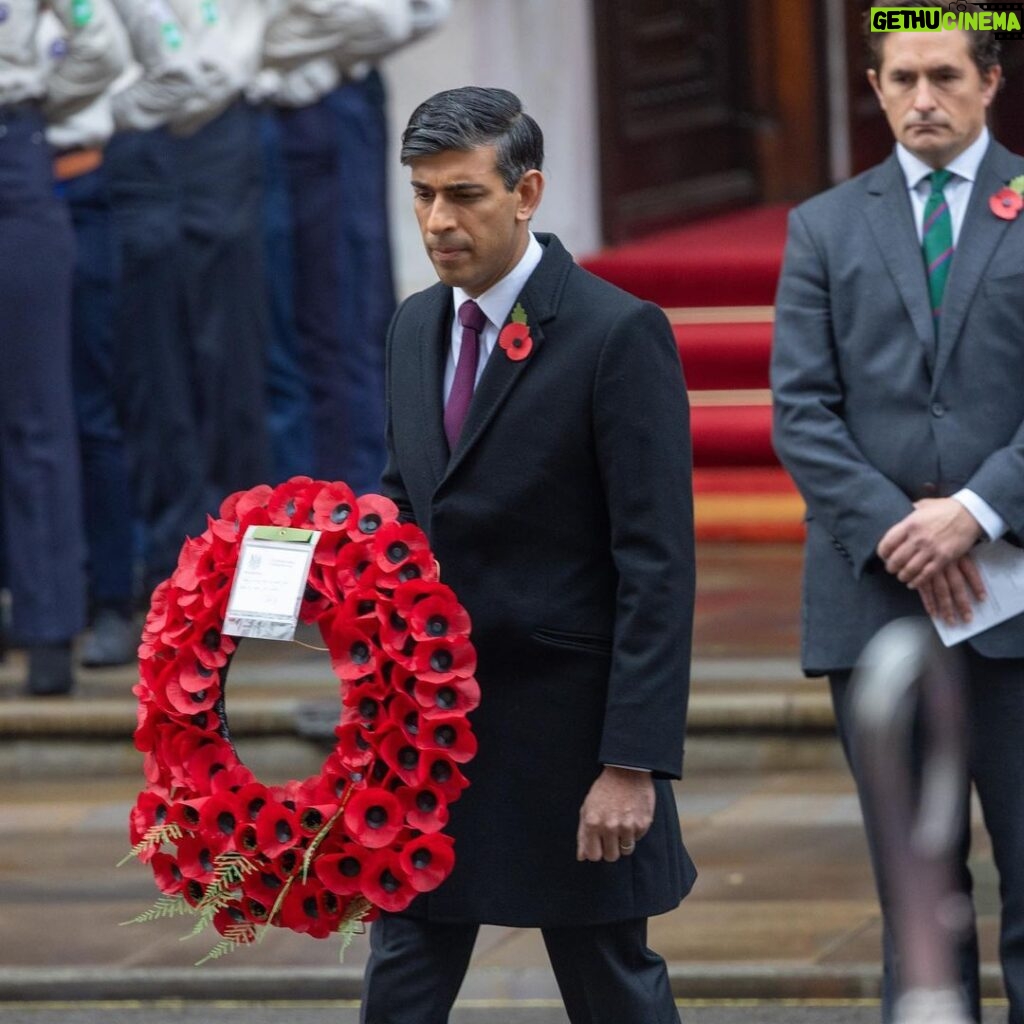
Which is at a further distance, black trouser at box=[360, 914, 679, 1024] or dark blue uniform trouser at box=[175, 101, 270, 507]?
dark blue uniform trouser at box=[175, 101, 270, 507]

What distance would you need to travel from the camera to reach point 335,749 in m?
3.39

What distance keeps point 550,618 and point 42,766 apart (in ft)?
12.3

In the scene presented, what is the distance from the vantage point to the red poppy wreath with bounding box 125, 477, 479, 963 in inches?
133

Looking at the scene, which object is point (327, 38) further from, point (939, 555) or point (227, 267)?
point (939, 555)

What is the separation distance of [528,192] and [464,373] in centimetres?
28

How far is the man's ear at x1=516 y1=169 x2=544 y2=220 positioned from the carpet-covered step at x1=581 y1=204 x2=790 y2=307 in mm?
6616

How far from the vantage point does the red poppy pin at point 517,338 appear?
3.53 metres

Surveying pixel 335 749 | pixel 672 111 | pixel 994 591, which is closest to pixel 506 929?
pixel 994 591

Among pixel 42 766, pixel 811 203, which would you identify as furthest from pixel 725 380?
pixel 811 203

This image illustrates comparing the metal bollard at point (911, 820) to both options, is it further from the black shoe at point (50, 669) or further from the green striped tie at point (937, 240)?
the black shoe at point (50, 669)

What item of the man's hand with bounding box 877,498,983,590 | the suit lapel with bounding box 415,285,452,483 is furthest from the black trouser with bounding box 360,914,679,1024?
the man's hand with bounding box 877,498,983,590

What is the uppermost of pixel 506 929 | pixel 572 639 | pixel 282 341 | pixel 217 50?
pixel 217 50

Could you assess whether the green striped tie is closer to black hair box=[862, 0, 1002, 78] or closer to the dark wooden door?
black hair box=[862, 0, 1002, 78]

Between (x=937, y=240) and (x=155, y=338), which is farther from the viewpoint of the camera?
(x=155, y=338)
